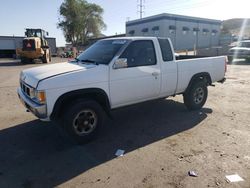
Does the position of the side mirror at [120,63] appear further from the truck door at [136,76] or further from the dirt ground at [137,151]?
the dirt ground at [137,151]

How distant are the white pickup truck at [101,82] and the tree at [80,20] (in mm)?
58480

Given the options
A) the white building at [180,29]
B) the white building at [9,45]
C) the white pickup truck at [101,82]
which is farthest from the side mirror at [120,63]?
the white building at [9,45]

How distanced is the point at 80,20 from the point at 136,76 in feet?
196

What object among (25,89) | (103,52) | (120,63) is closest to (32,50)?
(25,89)

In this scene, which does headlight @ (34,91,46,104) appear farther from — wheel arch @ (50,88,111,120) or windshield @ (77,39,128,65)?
windshield @ (77,39,128,65)

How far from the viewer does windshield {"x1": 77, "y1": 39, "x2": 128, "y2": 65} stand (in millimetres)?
4730

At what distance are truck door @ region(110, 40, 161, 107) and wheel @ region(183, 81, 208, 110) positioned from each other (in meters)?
1.26

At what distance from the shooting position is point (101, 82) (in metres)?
4.36

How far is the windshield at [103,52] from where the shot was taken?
4.73 meters

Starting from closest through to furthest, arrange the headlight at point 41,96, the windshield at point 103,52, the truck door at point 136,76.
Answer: the headlight at point 41,96, the truck door at point 136,76, the windshield at point 103,52

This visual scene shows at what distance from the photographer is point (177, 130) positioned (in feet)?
16.6

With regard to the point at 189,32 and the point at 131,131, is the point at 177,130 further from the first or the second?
the point at 189,32

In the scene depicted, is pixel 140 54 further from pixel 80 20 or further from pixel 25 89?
pixel 80 20

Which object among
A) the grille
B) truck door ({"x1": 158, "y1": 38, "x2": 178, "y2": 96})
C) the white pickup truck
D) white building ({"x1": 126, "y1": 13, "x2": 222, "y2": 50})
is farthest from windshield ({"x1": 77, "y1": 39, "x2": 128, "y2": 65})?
white building ({"x1": 126, "y1": 13, "x2": 222, "y2": 50})
